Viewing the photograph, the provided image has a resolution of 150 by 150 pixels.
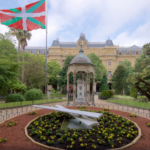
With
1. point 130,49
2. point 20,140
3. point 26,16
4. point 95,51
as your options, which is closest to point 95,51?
point 95,51

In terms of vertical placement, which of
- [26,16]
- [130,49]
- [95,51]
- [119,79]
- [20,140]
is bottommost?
[20,140]

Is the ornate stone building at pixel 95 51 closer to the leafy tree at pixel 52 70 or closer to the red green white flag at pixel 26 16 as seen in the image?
the leafy tree at pixel 52 70

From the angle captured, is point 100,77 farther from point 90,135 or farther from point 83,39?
point 90,135

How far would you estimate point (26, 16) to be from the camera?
15109 mm

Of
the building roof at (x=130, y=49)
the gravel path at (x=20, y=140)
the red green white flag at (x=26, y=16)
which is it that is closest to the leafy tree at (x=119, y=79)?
the building roof at (x=130, y=49)

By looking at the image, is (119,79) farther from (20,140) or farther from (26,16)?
(20,140)

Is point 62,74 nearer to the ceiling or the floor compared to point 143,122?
nearer to the ceiling

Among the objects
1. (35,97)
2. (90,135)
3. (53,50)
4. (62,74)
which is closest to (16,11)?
(35,97)

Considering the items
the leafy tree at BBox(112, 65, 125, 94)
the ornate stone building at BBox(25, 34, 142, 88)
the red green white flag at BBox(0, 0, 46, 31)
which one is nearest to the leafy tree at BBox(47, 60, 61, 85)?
the ornate stone building at BBox(25, 34, 142, 88)

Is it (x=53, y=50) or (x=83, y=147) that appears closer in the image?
(x=83, y=147)

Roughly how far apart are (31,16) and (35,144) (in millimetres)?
13603

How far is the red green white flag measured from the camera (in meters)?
14.6

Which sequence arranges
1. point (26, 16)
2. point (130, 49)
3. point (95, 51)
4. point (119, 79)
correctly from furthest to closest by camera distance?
point (130, 49) < point (95, 51) < point (119, 79) < point (26, 16)

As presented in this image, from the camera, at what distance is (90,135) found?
6.87 meters
